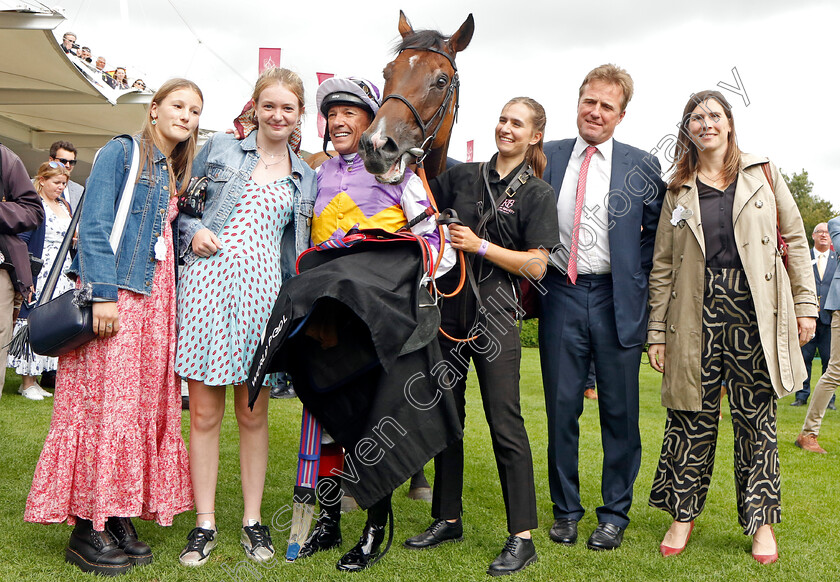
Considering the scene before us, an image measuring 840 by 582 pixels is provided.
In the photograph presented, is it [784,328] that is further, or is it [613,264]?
[613,264]

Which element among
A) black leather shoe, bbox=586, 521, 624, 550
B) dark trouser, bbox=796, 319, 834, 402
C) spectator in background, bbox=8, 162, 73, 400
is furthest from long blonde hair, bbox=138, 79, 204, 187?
dark trouser, bbox=796, 319, 834, 402

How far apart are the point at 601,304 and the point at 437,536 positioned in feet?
5.01

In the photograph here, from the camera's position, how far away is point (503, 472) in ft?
10.6

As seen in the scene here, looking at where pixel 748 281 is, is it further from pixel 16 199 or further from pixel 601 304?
pixel 16 199

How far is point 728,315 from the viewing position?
11.1 feet

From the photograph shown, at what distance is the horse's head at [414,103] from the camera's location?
2.82m

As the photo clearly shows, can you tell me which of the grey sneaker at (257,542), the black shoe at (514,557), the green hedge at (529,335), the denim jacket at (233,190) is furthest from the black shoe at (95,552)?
the green hedge at (529,335)

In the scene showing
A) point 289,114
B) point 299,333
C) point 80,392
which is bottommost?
point 80,392

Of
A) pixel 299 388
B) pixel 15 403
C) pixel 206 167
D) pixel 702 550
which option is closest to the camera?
pixel 299 388

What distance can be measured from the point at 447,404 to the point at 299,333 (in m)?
0.73

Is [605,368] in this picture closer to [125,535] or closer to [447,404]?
[447,404]

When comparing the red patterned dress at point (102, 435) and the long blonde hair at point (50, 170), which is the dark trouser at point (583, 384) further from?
the long blonde hair at point (50, 170)

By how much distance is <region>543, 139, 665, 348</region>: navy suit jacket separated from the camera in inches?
140

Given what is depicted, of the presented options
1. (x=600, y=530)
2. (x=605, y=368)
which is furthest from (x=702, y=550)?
(x=605, y=368)
